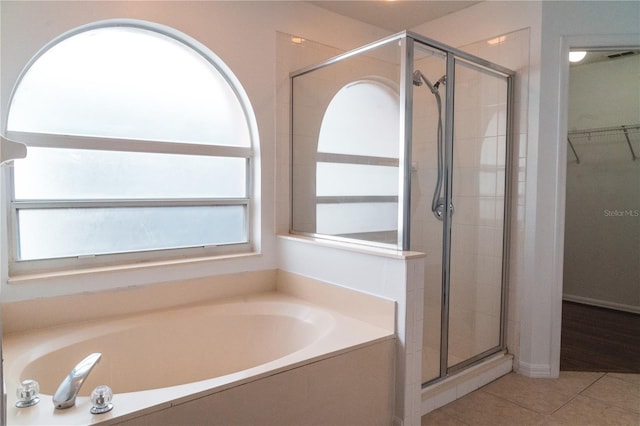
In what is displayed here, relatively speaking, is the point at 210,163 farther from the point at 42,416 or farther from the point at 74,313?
the point at 42,416

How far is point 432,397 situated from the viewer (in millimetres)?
2225

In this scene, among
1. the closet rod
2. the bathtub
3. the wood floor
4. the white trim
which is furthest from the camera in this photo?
the closet rod

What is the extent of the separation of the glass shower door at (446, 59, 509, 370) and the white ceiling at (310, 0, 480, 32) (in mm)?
652

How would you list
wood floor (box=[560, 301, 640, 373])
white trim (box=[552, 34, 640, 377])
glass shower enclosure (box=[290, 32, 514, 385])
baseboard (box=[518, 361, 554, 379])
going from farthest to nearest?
wood floor (box=[560, 301, 640, 373]) → baseboard (box=[518, 361, 554, 379]) → white trim (box=[552, 34, 640, 377]) → glass shower enclosure (box=[290, 32, 514, 385])

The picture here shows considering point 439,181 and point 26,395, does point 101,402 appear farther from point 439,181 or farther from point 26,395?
point 439,181

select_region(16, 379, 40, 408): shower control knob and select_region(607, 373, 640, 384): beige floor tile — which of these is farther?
select_region(607, 373, 640, 384): beige floor tile

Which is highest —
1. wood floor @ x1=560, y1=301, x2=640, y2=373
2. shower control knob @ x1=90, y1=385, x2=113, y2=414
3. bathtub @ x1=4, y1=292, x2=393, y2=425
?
shower control knob @ x1=90, y1=385, x2=113, y2=414

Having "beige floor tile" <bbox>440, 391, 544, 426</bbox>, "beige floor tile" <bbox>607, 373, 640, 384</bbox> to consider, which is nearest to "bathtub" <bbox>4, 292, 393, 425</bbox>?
"beige floor tile" <bbox>440, 391, 544, 426</bbox>

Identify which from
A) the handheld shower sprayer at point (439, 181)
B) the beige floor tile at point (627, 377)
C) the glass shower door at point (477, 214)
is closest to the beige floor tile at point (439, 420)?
the glass shower door at point (477, 214)

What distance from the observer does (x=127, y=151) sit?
229 centimetres

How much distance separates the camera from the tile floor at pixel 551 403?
212 cm

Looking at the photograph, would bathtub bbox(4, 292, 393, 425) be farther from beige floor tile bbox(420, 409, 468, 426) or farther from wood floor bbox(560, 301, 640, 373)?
wood floor bbox(560, 301, 640, 373)

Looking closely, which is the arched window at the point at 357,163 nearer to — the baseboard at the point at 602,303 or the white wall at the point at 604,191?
the white wall at the point at 604,191

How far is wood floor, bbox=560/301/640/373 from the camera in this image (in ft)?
9.07
